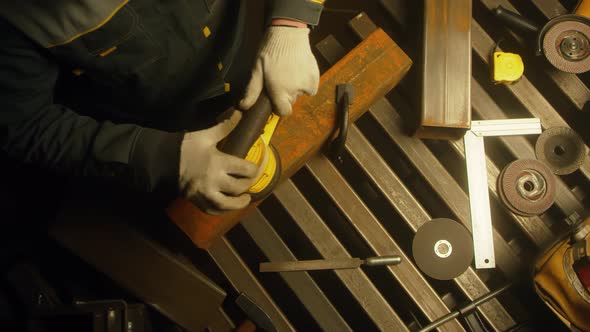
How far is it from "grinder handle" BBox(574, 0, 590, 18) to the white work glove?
4.11 feet

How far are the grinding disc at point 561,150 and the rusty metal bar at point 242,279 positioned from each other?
4.19 feet

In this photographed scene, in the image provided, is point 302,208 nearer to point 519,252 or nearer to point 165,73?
point 165,73

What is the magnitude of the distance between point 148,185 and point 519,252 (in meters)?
1.49

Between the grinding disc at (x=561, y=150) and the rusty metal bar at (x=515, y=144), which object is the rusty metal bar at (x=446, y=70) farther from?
the grinding disc at (x=561, y=150)

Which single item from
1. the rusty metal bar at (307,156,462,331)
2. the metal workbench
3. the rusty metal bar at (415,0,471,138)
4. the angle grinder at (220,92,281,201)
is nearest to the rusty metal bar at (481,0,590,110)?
the metal workbench

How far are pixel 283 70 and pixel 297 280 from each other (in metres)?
0.82

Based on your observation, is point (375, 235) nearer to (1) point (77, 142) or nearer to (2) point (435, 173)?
(2) point (435, 173)

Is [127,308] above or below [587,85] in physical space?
above

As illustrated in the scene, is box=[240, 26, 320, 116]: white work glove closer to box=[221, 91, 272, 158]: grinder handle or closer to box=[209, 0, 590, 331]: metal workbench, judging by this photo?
box=[221, 91, 272, 158]: grinder handle

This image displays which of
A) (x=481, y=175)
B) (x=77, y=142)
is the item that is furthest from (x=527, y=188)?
(x=77, y=142)

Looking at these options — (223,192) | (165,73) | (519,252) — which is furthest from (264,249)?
(519,252)

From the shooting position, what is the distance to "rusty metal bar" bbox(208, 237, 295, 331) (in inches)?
66.0

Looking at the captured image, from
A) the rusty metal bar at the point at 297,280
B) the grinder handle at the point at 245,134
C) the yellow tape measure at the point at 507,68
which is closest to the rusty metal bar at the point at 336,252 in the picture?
Result: the rusty metal bar at the point at 297,280

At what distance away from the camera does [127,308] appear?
1.49 m
